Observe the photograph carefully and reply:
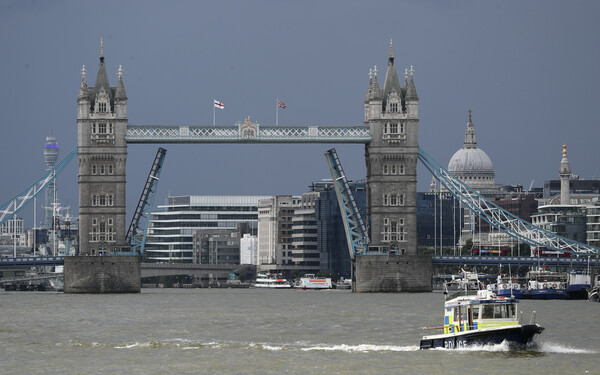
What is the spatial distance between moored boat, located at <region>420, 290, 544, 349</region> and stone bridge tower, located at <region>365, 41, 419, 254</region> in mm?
82370

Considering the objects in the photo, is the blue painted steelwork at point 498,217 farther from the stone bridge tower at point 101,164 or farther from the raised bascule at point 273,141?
the stone bridge tower at point 101,164

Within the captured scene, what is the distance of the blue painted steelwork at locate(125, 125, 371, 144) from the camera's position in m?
148

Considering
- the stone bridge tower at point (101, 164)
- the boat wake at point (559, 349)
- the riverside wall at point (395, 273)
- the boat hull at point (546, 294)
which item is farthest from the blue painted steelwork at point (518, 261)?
the boat wake at point (559, 349)

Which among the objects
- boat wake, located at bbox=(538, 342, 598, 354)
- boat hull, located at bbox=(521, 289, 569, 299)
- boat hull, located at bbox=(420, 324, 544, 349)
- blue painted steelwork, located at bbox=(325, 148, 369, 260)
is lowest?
Result: boat wake, located at bbox=(538, 342, 598, 354)

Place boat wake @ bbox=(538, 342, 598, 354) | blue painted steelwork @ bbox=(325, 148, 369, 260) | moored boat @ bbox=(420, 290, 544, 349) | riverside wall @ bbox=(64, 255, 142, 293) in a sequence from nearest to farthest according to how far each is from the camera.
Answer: moored boat @ bbox=(420, 290, 544, 349), boat wake @ bbox=(538, 342, 598, 354), riverside wall @ bbox=(64, 255, 142, 293), blue painted steelwork @ bbox=(325, 148, 369, 260)

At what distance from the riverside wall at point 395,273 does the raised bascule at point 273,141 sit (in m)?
0.09

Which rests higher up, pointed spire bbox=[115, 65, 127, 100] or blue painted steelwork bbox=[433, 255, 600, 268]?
pointed spire bbox=[115, 65, 127, 100]

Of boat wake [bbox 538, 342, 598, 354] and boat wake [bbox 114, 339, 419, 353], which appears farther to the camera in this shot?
boat wake [bbox 114, 339, 419, 353]

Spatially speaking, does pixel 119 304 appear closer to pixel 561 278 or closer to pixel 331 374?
pixel 561 278

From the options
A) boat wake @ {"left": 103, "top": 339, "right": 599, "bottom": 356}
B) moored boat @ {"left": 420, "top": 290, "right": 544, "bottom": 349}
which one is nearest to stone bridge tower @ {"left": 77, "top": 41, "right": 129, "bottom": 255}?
boat wake @ {"left": 103, "top": 339, "right": 599, "bottom": 356}

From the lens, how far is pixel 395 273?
14738 centimetres

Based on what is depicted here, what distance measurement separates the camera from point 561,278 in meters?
150

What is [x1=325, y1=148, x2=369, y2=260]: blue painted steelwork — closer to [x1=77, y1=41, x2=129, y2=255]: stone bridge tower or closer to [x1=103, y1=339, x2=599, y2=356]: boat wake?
[x1=77, y1=41, x2=129, y2=255]: stone bridge tower

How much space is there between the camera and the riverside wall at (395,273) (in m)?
147
